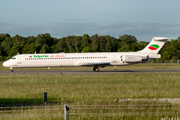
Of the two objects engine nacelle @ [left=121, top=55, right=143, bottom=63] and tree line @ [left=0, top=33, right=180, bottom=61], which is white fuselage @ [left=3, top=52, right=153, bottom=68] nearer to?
engine nacelle @ [left=121, top=55, right=143, bottom=63]

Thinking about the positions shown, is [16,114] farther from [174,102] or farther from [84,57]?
[84,57]

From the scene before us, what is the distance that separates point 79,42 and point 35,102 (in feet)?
357

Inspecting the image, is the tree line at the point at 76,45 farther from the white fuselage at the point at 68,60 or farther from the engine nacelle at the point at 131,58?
the engine nacelle at the point at 131,58

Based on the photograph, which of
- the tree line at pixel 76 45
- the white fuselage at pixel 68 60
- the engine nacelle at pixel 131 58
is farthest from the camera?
the tree line at pixel 76 45

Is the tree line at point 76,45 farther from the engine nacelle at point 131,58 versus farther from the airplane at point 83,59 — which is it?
the engine nacelle at point 131,58

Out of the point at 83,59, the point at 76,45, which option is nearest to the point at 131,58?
the point at 83,59

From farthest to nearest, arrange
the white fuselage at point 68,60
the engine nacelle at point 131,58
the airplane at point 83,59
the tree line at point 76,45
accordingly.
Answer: the tree line at point 76,45 < the white fuselage at point 68,60 < the airplane at point 83,59 < the engine nacelle at point 131,58

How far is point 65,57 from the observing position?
3738 cm

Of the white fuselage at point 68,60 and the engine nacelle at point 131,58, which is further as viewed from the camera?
the white fuselage at point 68,60

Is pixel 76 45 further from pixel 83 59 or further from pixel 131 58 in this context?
pixel 131 58

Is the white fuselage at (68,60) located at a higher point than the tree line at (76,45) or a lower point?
lower

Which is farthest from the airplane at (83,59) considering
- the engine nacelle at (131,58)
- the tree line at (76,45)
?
the tree line at (76,45)

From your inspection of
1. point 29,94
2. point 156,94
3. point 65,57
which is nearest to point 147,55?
point 65,57

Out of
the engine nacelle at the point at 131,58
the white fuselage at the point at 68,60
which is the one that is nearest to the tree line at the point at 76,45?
the white fuselage at the point at 68,60
